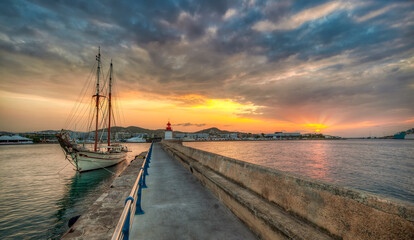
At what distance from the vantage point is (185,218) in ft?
14.5

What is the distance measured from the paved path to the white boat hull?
20.8m

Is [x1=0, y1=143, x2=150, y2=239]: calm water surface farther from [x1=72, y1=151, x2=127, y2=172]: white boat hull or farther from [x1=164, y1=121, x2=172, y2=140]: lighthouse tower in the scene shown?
[x1=164, y1=121, x2=172, y2=140]: lighthouse tower

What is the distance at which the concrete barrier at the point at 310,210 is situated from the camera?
2.13 m

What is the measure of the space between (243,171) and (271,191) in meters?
1.49

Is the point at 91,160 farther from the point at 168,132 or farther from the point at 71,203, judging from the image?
the point at 168,132

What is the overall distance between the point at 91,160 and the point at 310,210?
26.4 meters

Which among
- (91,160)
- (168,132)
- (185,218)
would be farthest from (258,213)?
(168,132)

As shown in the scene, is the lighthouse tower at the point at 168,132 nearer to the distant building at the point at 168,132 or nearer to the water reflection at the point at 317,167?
the distant building at the point at 168,132

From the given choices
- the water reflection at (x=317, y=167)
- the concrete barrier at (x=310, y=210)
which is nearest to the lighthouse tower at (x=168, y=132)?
the water reflection at (x=317, y=167)

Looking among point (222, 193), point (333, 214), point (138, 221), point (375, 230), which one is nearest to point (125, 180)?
point (138, 221)

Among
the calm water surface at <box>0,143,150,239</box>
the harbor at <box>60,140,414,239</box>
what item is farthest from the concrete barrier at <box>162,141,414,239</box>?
the calm water surface at <box>0,143,150,239</box>

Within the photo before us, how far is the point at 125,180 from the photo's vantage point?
288 inches

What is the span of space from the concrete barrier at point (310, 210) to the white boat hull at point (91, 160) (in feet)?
78.0

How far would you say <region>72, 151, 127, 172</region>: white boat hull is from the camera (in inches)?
892
